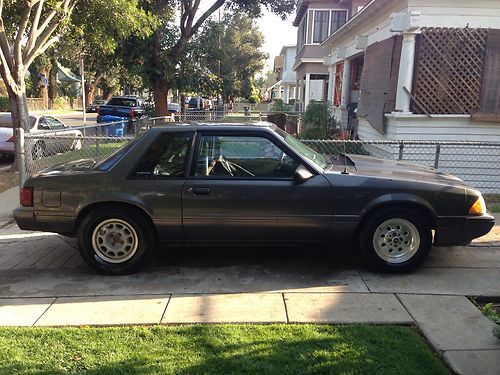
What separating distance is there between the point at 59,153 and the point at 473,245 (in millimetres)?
7375

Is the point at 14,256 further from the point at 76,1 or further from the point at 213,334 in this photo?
the point at 76,1

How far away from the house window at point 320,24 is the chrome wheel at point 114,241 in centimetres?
2120

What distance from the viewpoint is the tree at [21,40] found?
10484 millimetres

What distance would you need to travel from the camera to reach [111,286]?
181 inches

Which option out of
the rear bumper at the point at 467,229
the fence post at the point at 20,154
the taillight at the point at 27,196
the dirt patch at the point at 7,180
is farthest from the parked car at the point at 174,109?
the rear bumper at the point at 467,229

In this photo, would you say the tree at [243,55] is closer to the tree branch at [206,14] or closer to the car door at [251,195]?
the tree branch at [206,14]

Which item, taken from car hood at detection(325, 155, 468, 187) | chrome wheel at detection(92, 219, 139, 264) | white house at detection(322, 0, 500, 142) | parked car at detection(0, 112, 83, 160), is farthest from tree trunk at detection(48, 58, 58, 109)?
car hood at detection(325, 155, 468, 187)

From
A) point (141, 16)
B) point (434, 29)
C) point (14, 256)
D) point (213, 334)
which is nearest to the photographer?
point (213, 334)

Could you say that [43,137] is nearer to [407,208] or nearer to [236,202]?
[236,202]

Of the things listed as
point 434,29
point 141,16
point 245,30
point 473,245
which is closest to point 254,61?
point 245,30

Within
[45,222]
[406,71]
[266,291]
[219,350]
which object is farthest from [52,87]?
[219,350]

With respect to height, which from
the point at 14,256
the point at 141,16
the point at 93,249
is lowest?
the point at 14,256

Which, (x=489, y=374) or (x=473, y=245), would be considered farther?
(x=473, y=245)

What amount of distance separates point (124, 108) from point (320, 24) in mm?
11164
